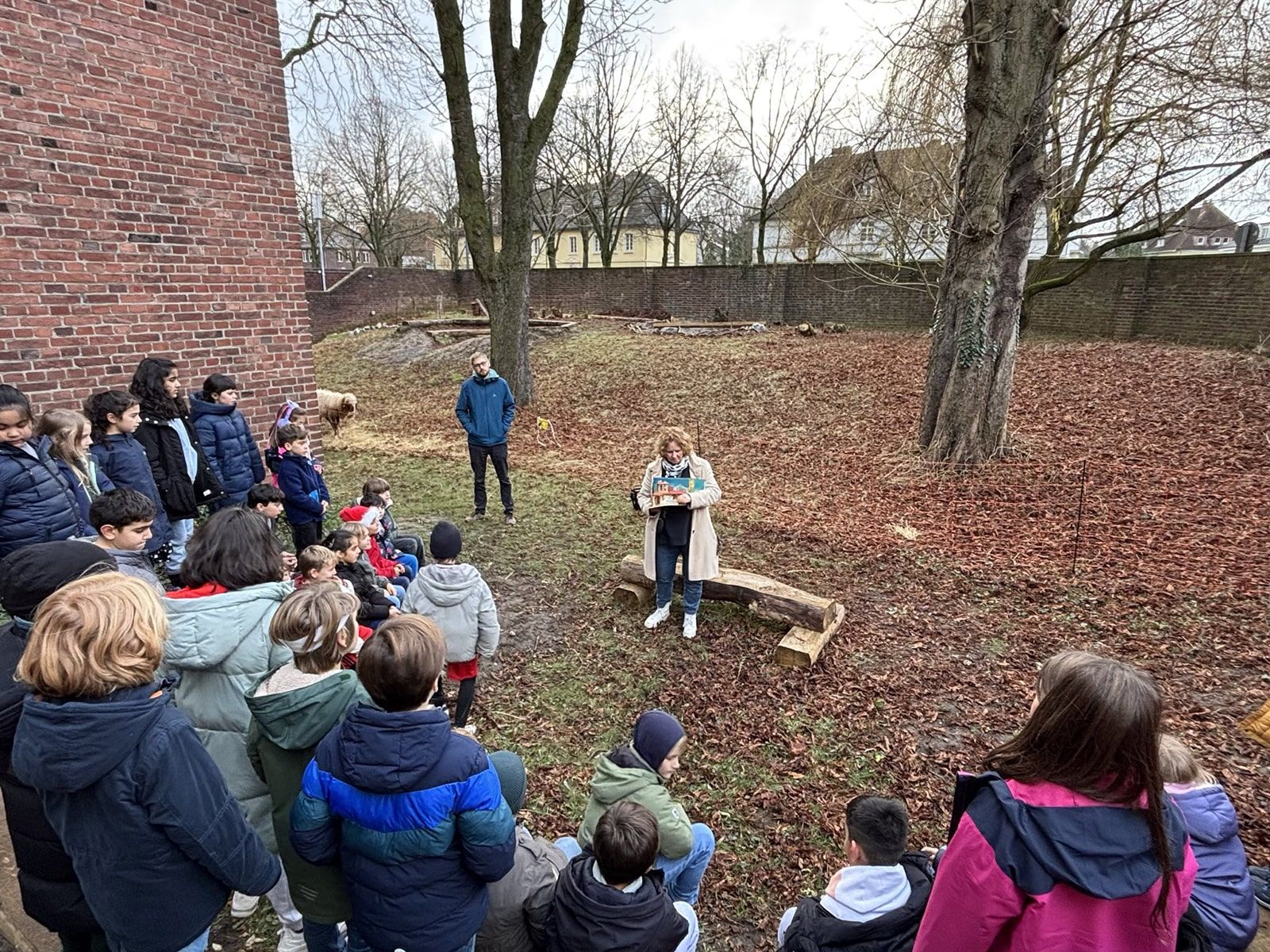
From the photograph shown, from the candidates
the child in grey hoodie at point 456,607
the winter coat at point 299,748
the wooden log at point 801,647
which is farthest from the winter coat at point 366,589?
the wooden log at point 801,647

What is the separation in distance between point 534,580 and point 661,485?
6.35 ft

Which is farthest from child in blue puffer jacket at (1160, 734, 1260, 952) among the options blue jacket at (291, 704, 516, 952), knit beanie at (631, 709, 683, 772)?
blue jacket at (291, 704, 516, 952)

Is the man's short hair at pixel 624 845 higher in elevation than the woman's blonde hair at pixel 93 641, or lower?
lower

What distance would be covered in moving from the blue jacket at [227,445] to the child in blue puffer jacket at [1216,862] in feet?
20.4

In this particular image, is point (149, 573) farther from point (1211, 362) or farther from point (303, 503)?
point (1211, 362)

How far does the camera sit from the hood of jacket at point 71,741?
1.69 m

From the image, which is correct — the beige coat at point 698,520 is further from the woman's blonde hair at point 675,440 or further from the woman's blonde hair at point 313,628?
the woman's blonde hair at point 313,628

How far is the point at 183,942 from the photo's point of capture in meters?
2.05

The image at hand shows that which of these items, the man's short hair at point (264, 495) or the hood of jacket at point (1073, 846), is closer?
the hood of jacket at point (1073, 846)

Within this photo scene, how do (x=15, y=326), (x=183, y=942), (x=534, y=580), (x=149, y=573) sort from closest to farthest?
(x=183, y=942), (x=149, y=573), (x=15, y=326), (x=534, y=580)

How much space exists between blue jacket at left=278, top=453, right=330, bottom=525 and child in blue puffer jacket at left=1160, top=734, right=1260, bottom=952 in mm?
5515

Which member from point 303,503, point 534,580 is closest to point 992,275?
point 534,580

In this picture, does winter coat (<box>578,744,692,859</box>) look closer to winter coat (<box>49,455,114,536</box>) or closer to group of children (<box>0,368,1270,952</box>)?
group of children (<box>0,368,1270,952</box>)

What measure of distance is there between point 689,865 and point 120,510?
301 cm
